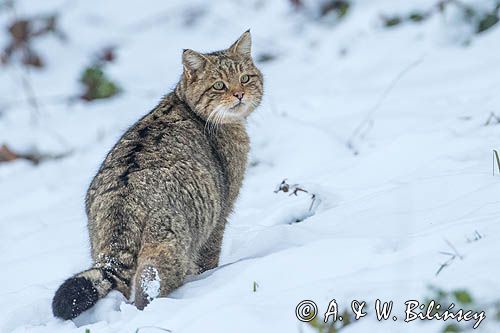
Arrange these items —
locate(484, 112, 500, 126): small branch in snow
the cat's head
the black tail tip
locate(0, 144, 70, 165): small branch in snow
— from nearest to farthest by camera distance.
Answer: the black tail tip → the cat's head → locate(484, 112, 500, 126): small branch in snow → locate(0, 144, 70, 165): small branch in snow

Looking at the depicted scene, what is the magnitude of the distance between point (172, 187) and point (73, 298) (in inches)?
31.2

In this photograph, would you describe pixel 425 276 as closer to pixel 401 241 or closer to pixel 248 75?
pixel 401 241

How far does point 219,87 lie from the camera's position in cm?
538

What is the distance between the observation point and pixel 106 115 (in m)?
9.59

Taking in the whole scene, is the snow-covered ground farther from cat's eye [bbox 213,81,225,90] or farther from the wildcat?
cat's eye [bbox 213,81,225,90]

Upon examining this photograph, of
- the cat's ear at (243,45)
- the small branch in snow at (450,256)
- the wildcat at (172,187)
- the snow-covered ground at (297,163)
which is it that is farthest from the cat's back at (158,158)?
the small branch in snow at (450,256)

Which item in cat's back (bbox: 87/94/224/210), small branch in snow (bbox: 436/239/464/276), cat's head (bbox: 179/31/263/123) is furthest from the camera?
cat's head (bbox: 179/31/263/123)

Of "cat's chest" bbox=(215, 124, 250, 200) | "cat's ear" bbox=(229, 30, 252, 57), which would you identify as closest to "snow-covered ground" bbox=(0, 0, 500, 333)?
"cat's chest" bbox=(215, 124, 250, 200)

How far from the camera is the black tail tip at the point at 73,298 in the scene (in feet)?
12.7

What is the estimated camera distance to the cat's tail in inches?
153

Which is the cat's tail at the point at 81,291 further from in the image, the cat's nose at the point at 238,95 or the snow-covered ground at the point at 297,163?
the cat's nose at the point at 238,95

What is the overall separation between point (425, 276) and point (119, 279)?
1386mm

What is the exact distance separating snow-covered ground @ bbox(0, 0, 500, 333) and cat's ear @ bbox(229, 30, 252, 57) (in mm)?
951

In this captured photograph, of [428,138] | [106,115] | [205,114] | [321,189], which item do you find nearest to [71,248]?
[205,114]
